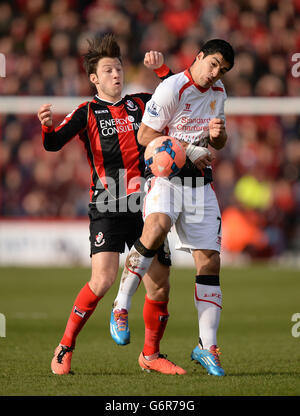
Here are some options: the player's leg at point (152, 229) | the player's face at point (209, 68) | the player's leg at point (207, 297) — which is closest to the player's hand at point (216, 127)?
the player's face at point (209, 68)

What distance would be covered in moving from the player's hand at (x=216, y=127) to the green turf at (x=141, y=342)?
1.65 meters

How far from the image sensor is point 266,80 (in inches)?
699

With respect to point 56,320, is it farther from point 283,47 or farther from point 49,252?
point 283,47

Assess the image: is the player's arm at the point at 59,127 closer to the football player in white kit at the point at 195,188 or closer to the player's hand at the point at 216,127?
the football player in white kit at the point at 195,188

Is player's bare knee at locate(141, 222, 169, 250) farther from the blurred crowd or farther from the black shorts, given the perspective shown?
the blurred crowd

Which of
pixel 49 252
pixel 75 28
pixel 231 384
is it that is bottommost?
pixel 49 252

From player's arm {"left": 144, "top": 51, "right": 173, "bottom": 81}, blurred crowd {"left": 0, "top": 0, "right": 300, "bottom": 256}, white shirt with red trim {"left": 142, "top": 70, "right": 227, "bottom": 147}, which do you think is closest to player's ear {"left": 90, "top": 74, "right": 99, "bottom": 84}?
player's arm {"left": 144, "top": 51, "right": 173, "bottom": 81}

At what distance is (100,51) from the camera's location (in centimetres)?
609

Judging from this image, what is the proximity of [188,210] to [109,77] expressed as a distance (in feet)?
4.09

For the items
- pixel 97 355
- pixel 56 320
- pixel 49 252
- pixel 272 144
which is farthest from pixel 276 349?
pixel 272 144

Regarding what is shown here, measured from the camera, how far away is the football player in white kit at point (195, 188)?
5.47 metres

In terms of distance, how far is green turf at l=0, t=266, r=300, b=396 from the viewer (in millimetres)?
5070
